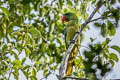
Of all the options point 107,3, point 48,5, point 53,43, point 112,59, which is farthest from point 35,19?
point 112,59

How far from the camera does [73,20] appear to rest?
2.12 m

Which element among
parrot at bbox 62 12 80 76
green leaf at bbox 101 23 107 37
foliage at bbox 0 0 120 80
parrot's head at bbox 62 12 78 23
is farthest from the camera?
parrot's head at bbox 62 12 78 23

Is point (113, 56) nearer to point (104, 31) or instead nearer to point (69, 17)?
point (104, 31)

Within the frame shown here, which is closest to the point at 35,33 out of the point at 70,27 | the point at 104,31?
the point at 104,31

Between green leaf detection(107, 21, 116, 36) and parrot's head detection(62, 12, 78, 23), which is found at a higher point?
parrot's head detection(62, 12, 78, 23)

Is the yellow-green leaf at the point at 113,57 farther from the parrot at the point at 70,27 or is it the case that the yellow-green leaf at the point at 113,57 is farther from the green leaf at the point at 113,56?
the parrot at the point at 70,27

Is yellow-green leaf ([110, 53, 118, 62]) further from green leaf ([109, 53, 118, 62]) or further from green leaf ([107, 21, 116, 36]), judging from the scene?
green leaf ([107, 21, 116, 36])

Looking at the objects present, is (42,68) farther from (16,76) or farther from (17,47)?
(16,76)

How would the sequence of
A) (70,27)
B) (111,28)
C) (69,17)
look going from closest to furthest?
1. (111,28)
2. (70,27)
3. (69,17)

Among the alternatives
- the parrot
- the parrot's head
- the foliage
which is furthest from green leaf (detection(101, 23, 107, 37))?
the parrot's head

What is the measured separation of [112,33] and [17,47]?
34.4 inches

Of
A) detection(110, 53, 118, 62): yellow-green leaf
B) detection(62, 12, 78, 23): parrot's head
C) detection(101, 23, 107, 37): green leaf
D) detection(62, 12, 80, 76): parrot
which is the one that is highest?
detection(62, 12, 78, 23): parrot's head

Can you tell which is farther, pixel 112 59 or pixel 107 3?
pixel 107 3

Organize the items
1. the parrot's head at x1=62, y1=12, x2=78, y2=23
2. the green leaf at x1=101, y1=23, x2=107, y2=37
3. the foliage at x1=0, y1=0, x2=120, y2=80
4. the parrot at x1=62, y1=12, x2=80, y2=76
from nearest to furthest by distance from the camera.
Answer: the foliage at x1=0, y1=0, x2=120, y2=80 → the green leaf at x1=101, y1=23, x2=107, y2=37 → the parrot at x1=62, y1=12, x2=80, y2=76 → the parrot's head at x1=62, y1=12, x2=78, y2=23
